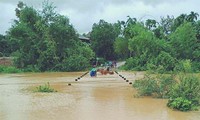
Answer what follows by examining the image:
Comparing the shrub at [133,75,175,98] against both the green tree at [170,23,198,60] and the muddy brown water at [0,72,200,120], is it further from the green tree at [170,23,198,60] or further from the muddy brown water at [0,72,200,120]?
the green tree at [170,23,198,60]

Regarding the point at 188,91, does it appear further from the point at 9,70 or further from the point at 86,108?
the point at 9,70

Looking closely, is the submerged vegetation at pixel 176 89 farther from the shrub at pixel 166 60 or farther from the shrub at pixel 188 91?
the shrub at pixel 166 60

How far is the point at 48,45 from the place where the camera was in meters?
37.8

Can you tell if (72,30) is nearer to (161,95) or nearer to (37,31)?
(37,31)

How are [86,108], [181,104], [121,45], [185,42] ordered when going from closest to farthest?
1. [181,104]
2. [86,108]
3. [185,42]
4. [121,45]

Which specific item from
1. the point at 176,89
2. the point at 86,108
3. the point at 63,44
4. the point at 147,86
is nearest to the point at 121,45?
the point at 63,44

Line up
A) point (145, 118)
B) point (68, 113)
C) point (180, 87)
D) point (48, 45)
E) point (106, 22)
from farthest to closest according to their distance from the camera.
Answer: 1. point (106, 22)
2. point (48, 45)
3. point (180, 87)
4. point (68, 113)
5. point (145, 118)

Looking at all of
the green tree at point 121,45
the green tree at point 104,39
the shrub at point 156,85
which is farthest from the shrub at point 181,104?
the green tree at point 104,39

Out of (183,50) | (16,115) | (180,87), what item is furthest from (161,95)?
(183,50)

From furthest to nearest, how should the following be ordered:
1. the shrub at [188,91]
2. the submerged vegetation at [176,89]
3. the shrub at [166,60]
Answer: the shrub at [166,60] < the shrub at [188,91] < the submerged vegetation at [176,89]

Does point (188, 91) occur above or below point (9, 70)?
below

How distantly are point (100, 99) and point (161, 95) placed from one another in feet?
8.70

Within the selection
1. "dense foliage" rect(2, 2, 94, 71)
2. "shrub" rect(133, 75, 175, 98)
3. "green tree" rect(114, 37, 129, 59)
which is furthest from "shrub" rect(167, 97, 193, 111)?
"green tree" rect(114, 37, 129, 59)

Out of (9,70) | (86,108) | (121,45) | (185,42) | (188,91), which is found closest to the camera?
(86,108)
